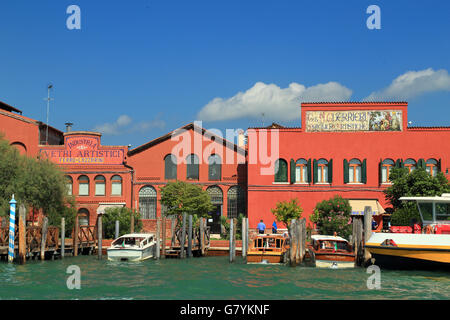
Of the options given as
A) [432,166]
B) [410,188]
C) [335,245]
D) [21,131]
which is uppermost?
[21,131]

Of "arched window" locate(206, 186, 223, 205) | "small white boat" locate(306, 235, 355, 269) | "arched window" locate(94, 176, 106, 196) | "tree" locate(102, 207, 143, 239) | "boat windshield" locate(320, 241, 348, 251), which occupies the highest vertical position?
"arched window" locate(94, 176, 106, 196)

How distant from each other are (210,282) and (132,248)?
30.1 ft

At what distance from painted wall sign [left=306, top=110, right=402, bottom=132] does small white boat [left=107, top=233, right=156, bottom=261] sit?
1515cm

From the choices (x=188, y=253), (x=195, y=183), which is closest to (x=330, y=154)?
(x=195, y=183)

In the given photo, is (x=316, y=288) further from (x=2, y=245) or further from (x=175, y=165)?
(x=175, y=165)

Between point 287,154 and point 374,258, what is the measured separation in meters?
15.5

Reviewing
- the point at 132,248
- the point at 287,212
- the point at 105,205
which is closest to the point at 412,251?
the point at 287,212

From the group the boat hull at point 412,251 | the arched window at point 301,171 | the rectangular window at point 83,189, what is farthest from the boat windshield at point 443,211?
the rectangular window at point 83,189

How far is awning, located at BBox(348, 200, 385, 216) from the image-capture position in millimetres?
38250

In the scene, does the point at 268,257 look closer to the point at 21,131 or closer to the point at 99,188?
the point at 99,188

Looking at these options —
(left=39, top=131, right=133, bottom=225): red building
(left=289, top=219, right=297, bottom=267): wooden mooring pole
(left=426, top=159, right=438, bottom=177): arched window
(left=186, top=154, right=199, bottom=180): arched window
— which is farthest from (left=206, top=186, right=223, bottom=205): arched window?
(left=289, top=219, right=297, bottom=267): wooden mooring pole

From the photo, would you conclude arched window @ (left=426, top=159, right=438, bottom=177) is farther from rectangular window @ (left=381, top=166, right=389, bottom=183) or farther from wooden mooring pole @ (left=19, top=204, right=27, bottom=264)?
wooden mooring pole @ (left=19, top=204, right=27, bottom=264)

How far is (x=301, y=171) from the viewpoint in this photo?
40.2 metres
